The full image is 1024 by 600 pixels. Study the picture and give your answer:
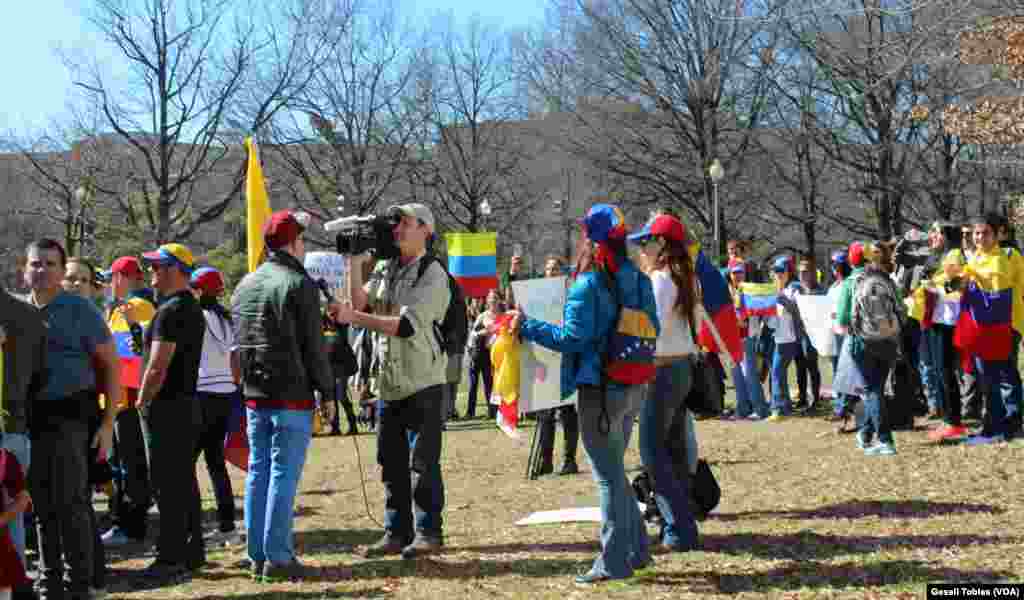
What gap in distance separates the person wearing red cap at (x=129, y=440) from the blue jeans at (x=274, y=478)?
1.71m

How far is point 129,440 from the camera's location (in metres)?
8.05

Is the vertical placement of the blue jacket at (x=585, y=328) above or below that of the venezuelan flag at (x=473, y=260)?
below

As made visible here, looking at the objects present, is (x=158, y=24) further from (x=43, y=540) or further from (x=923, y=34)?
(x=43, y=540)

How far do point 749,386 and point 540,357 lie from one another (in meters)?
6.55

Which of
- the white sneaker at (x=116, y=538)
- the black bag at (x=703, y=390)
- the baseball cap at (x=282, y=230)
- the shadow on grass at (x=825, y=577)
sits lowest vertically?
the white sneaker at (x=116, y=538)

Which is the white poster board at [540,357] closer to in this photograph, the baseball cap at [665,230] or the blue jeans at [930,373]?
the baseball cap at [665,230]

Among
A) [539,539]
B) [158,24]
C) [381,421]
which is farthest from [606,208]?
[158,24]

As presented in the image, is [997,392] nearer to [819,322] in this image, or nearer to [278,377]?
[819,322]

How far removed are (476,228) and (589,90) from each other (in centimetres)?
897

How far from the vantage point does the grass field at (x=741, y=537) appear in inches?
234

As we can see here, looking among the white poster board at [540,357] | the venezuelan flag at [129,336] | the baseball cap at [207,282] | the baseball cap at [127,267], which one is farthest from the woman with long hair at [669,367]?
the baseball cap at [127,267]

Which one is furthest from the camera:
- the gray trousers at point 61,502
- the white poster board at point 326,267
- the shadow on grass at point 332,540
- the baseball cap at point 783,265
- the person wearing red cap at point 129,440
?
the baseball cap at point 783,265

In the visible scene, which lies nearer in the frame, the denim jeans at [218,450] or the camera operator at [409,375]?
the camera operator at [409,375]

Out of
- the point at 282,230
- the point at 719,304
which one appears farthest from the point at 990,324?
the point at 282,230
